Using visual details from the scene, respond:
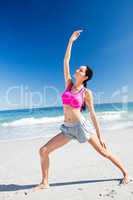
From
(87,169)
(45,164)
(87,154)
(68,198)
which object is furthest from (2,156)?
(68,198)

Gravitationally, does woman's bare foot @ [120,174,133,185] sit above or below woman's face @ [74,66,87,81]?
below

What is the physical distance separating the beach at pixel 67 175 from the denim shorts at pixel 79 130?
740 millimetres

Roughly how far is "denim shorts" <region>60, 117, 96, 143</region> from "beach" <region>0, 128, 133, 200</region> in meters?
0.74

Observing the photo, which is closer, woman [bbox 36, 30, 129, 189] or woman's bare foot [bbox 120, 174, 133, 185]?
woman [bbox 36, 30, 129, 189]

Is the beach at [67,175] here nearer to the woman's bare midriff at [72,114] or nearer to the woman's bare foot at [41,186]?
the woman's bare foot at [41,186]

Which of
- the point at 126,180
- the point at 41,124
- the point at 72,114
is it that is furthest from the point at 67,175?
the point at 41,124

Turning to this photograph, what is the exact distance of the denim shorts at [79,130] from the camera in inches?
194

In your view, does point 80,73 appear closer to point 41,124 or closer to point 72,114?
point 72,114

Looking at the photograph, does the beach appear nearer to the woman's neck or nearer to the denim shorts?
the denim shorts

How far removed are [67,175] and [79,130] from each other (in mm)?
1355

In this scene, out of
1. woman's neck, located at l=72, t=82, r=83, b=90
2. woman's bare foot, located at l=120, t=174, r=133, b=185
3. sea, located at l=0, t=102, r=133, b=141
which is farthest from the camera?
sea, located at l=0, t=102, r=133, b=141

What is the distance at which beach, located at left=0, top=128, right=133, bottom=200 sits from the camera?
4839mm

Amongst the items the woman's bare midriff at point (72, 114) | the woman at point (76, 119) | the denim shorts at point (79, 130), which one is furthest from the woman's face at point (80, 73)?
the denim shorts at point (79, 130)

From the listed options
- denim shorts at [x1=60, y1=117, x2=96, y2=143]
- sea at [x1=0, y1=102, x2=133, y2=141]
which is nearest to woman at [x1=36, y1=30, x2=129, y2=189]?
denim shorts at [x1=60, y1=117, x2=96, y2=143]
